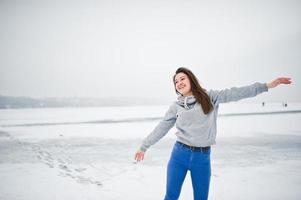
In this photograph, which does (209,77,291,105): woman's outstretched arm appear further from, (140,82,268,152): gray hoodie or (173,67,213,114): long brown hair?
(173,67,213,114): long brown hair

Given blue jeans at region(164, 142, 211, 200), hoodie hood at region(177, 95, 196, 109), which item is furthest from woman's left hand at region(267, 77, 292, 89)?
blue jeans at region(164, 142, 211, 200)

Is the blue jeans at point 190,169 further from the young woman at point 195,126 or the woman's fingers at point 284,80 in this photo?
the woman's fingers at point 284,80

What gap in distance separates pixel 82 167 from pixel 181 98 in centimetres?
483

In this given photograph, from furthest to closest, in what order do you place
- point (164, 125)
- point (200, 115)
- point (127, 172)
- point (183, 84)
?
point (127, 172), point (164, 125), point (183, 84), point (200, 115)

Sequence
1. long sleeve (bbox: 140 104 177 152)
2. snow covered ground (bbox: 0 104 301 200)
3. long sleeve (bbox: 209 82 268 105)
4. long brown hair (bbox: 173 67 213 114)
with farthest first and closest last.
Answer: snow covered ground (bbox: 0 104 301 200), long sleeve (bbox: 140 104 177 152), long sleeve (bbox: 209 82 268 105), long brown hair (bbox: 173 67 213 114)

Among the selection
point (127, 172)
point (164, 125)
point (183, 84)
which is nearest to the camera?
point (183, 84)

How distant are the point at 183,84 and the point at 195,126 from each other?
1.40ft

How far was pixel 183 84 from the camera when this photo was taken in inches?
111

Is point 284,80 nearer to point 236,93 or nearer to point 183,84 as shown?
point 236,93

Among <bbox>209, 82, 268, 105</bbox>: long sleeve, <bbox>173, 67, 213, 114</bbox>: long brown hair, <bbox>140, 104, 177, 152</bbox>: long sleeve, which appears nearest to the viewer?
<bbox>173, 67, 213, 114</bbox>: long brown hair

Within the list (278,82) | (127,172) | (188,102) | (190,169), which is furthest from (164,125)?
(127,172)

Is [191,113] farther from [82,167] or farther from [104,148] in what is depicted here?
[104,148]

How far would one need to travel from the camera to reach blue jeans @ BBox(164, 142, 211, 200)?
2713mm

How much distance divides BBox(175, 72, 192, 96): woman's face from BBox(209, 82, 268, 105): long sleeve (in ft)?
0.73
